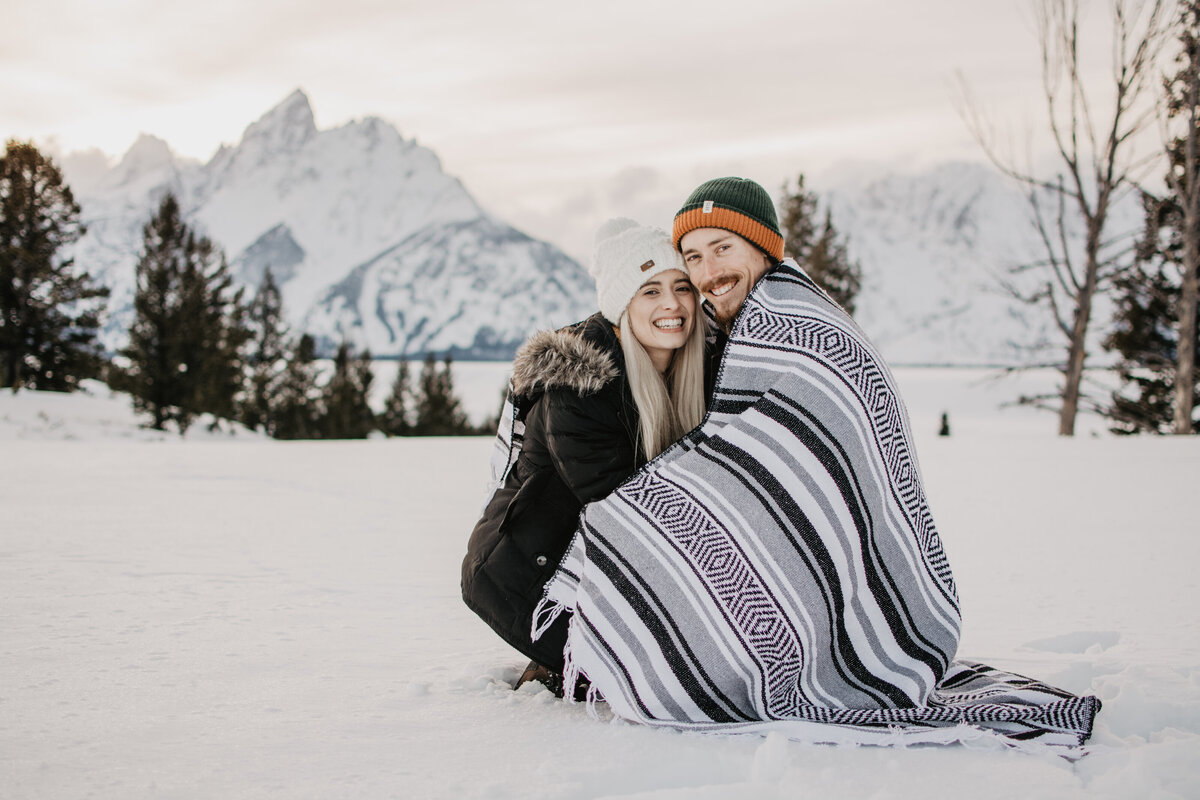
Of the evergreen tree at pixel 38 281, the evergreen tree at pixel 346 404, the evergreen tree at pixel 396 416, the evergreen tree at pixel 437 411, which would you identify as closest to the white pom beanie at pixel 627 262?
the evergreen tree at pixel 38 281

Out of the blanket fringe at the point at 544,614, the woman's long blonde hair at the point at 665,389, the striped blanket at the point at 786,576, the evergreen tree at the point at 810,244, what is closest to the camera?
the striped blanket at the point at 786,576

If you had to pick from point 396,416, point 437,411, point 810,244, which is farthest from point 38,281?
point 810,244

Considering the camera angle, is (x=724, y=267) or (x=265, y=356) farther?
(x=265, y=356)

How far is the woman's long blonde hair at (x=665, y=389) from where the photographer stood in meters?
2.44

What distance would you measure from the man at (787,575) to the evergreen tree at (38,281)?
2496 cm

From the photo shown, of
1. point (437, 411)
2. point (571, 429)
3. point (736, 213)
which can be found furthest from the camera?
point (437, 411)

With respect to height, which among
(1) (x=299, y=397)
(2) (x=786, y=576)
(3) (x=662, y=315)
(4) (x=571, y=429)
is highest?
(3) (x=662, y=315)

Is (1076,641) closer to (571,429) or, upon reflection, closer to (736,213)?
(736,213)

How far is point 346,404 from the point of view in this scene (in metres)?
37.4

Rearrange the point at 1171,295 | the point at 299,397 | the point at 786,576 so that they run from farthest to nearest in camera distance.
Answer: the point at 299,397 → the point at 1171,295 → the point at 786,576

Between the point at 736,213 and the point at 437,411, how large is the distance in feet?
138

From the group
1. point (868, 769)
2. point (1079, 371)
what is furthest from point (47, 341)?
point (868, 769)

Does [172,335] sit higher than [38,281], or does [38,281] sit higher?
[38,281]

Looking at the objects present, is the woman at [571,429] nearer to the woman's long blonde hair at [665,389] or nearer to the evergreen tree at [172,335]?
the woman's long blonde hair at [665,389]
